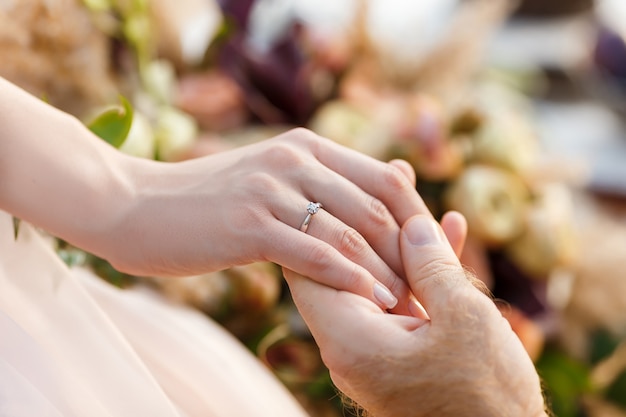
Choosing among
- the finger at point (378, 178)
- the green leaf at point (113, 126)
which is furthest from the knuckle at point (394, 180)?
the green leaf at point (113, 126)

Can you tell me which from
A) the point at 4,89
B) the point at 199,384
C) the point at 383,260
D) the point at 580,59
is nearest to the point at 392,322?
the point at 383,260

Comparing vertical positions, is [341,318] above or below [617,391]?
above

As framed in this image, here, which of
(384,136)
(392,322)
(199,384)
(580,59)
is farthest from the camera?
(580,59)

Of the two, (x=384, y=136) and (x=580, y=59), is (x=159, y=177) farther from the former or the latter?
(x=580, y=59)

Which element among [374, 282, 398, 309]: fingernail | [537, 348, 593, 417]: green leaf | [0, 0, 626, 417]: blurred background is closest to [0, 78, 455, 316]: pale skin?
[374, 282, 398, 309]: fingernail

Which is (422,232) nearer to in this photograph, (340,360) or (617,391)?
(340,360)

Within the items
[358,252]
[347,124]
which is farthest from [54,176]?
[347,124]

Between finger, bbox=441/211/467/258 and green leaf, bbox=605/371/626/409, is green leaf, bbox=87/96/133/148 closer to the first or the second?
finger, bbox=441/211/467/258
